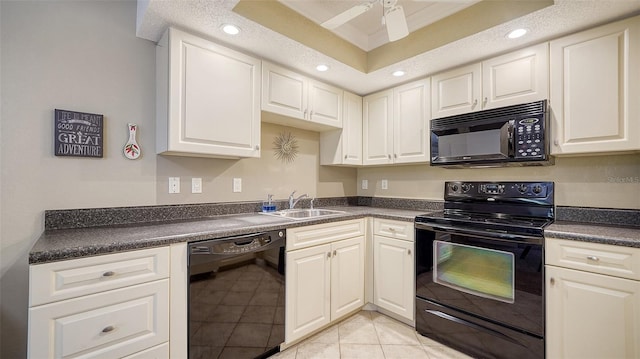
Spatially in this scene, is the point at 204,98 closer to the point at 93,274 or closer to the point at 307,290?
the point at 93,274

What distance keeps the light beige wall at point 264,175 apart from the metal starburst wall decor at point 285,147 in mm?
36

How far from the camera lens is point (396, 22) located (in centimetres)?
150

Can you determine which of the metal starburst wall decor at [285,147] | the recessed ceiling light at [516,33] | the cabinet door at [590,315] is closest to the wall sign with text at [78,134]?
the metal starburst wall decor at [285,147]

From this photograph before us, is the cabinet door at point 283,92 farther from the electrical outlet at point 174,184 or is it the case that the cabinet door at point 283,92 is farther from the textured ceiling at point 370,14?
the electrical outlet at point 174,184

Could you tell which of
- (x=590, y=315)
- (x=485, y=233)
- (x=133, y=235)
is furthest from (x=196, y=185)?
(x=590, y=315)

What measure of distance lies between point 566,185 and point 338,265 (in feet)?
5.92

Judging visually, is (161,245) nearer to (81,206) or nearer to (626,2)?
(81,206)

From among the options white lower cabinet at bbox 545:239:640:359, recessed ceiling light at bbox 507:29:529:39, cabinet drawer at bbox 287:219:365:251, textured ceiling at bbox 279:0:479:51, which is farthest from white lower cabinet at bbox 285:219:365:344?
recessed ceiling light at bbox 507:29:529:39

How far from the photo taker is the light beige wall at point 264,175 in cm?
199

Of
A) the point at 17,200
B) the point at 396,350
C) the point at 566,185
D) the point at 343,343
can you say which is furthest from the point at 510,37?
the point at 17,200

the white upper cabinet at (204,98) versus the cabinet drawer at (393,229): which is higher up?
the white upper cabinet at (204,98)

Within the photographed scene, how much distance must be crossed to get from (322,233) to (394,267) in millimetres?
726

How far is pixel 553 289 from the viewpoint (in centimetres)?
154

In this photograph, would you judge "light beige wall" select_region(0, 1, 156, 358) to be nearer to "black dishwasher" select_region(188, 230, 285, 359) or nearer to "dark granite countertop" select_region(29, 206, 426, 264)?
"dark granite countertop" select_region(29, 206, 426, 264)
